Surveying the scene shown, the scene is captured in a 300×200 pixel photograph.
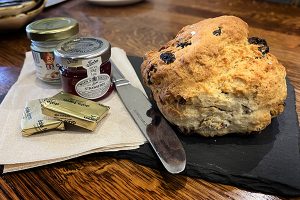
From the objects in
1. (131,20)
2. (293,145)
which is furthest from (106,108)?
(131,20)

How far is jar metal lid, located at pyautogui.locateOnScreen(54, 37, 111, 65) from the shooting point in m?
0.74

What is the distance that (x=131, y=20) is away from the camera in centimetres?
135

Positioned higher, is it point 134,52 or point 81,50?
point 81,50

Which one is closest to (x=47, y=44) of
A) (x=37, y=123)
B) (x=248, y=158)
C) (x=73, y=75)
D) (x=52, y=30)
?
(x=52, y=30)

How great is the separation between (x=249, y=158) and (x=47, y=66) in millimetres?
536

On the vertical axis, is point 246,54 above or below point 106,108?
above

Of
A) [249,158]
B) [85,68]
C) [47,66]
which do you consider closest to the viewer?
[249,158]

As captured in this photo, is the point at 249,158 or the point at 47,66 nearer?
the point at 249,158

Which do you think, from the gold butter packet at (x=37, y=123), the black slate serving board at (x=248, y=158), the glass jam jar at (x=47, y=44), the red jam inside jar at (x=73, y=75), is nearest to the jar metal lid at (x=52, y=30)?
the glass jam jar at (x=47, y=44)

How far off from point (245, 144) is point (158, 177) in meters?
0.18

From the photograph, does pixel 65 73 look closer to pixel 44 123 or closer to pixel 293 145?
pixel 44 123

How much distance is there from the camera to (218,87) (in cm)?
63

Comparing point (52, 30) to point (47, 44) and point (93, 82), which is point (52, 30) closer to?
point (47, 44)

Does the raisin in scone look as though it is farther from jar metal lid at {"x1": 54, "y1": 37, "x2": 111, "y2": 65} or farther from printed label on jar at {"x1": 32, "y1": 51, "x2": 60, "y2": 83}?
printed label on jar at {"x1": 32, "y1": 51, "x2": 60, "y2": 83}
